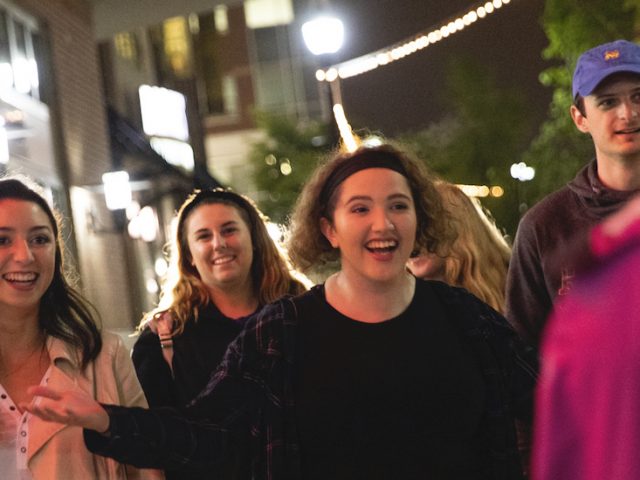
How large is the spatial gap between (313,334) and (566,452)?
2.21 metres

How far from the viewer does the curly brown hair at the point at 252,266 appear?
608 cm

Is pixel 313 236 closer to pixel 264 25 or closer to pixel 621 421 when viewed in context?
pixel 621 421

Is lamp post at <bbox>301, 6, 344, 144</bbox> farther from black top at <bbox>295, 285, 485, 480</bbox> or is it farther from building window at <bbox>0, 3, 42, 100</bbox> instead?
black top at <bbox>295, 285, 485, 480</bbox>

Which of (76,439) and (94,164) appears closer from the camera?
(76,439)

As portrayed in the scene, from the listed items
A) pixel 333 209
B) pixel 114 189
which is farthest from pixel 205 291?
pixel 114 189

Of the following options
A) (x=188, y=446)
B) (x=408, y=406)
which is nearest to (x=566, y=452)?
(x=408, y=406)

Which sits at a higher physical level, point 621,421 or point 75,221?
point 75,221

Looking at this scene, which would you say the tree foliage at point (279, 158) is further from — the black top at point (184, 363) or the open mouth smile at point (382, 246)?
the open mouth smile at point (382, 246)

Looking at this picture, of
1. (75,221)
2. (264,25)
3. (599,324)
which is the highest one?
(264,25)

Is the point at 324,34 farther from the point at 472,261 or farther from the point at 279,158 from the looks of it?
the point at 279,158

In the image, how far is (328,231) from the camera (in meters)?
4.34

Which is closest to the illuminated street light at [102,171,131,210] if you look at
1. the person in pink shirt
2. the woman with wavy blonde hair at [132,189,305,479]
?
the woman with wavy blonde hair at [132,189,305,479]

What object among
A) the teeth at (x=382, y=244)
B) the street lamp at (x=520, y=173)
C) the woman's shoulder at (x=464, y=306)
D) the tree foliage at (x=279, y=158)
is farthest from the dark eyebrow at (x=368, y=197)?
the tree foliage at (x=279, y=158)

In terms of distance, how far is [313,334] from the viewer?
3.96m
